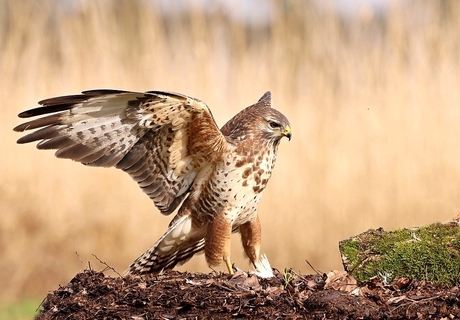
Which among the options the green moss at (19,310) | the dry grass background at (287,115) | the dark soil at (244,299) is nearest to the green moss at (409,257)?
the dark soil at (244,299)

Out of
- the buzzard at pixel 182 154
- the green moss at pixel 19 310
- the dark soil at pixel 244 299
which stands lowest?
the green moss at pixel 19 310

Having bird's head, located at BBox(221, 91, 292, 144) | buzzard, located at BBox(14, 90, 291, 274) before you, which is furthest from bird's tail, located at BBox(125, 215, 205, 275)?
bird's head, located at BBox(221, 91, 292, 144)

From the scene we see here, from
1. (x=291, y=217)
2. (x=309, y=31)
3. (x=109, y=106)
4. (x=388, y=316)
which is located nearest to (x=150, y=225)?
(x=291, y=217)

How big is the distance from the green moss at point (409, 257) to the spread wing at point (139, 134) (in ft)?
4.15

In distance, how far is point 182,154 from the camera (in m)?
4.77

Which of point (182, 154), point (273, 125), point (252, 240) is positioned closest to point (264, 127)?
point (273, 125)

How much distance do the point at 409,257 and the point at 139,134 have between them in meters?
1.77

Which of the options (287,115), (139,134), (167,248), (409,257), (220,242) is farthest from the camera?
(287,115)

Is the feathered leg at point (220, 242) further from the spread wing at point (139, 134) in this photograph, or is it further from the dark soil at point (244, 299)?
the dark soil at point (244, 299)

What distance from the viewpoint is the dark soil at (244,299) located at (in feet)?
9.41

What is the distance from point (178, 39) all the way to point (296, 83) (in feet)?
4.54

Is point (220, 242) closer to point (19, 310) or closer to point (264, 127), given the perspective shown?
point (264, 127)

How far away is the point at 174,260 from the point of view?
5.06 m

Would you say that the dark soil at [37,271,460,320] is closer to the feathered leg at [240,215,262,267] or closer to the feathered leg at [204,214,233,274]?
the feathered leg at [204,214,233,274]
